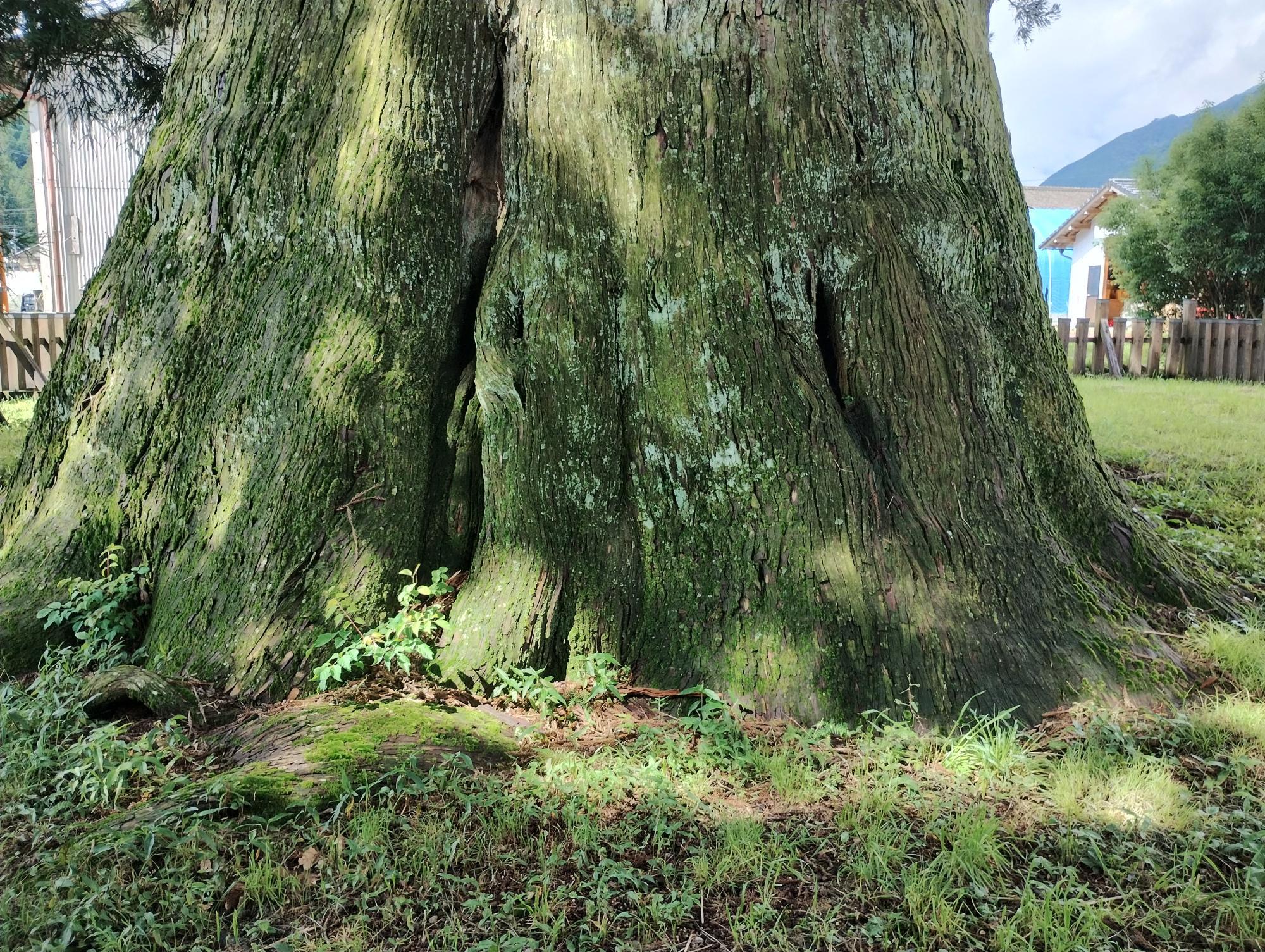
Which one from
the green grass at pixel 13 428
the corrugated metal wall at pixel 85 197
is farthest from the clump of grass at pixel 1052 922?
the corrugated metal wall at pixel 85 197

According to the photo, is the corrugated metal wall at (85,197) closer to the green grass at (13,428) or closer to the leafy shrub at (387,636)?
the green grass at (13,428)

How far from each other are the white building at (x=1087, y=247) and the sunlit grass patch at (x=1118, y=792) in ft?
94.5

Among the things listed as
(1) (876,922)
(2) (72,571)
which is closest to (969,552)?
(1) (876,922)

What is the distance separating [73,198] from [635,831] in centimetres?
4162

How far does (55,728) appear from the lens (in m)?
3.04

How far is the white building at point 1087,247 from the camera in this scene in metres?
29.1

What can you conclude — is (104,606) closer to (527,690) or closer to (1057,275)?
(527,690)

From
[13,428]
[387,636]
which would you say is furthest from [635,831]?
[13,428]

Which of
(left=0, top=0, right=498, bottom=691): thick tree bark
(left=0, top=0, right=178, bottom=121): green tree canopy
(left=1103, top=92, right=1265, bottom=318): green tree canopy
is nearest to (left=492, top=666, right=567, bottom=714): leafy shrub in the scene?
(left=0, top=0, right=498, bottom=691): thick tree bark

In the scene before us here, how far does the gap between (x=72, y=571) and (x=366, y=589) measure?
50.7 inches

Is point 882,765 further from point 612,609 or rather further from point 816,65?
point 816,65

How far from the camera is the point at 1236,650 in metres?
3.67

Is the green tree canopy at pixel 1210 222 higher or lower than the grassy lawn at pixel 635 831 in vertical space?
higher

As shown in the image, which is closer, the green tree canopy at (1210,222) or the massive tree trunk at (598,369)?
the massive tree trunk at (598,369)
